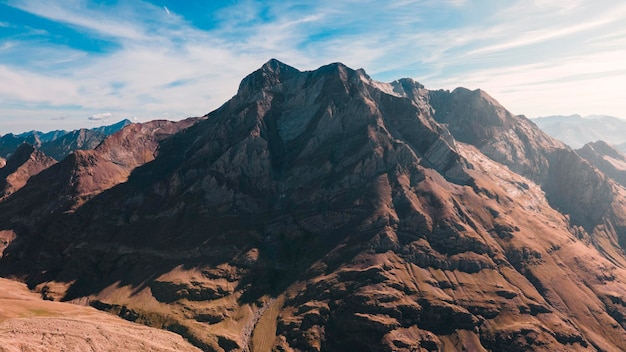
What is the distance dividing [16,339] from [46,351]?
54.4 ft

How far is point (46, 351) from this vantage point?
18350 cm

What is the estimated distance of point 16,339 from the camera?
183500mm
